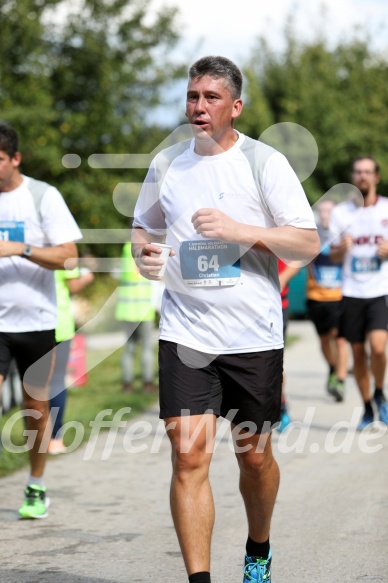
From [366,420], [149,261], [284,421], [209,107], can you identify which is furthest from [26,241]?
[366,420]

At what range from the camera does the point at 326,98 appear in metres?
36.8

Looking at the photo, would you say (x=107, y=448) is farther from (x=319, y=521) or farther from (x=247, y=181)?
(x=247, y=181)

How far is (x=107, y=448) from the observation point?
9242 mm

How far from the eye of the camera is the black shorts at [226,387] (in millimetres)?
4539

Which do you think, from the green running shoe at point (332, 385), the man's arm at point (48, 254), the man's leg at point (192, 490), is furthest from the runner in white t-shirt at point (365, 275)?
the man's leg at point (192, 490)

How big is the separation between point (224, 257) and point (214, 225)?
0.28m

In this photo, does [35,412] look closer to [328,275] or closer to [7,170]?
[7,170]

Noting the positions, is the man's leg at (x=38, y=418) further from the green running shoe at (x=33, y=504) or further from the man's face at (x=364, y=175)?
the man's face at (x=364, y=175)

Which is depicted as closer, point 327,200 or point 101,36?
point 327,200

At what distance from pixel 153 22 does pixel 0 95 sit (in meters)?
5.29

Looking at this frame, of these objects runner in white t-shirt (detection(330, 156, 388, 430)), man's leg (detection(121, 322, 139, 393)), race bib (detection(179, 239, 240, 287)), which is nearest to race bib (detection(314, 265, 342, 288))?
man's leg (detection(121, 322, 139, 393))

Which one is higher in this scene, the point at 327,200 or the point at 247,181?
the point at 247,181

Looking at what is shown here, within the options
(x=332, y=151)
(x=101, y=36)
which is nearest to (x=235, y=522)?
(x=101, y=36)

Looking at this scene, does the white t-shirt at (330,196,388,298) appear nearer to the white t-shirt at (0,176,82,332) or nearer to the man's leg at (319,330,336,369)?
the man's leg at (319,330,336,369)
